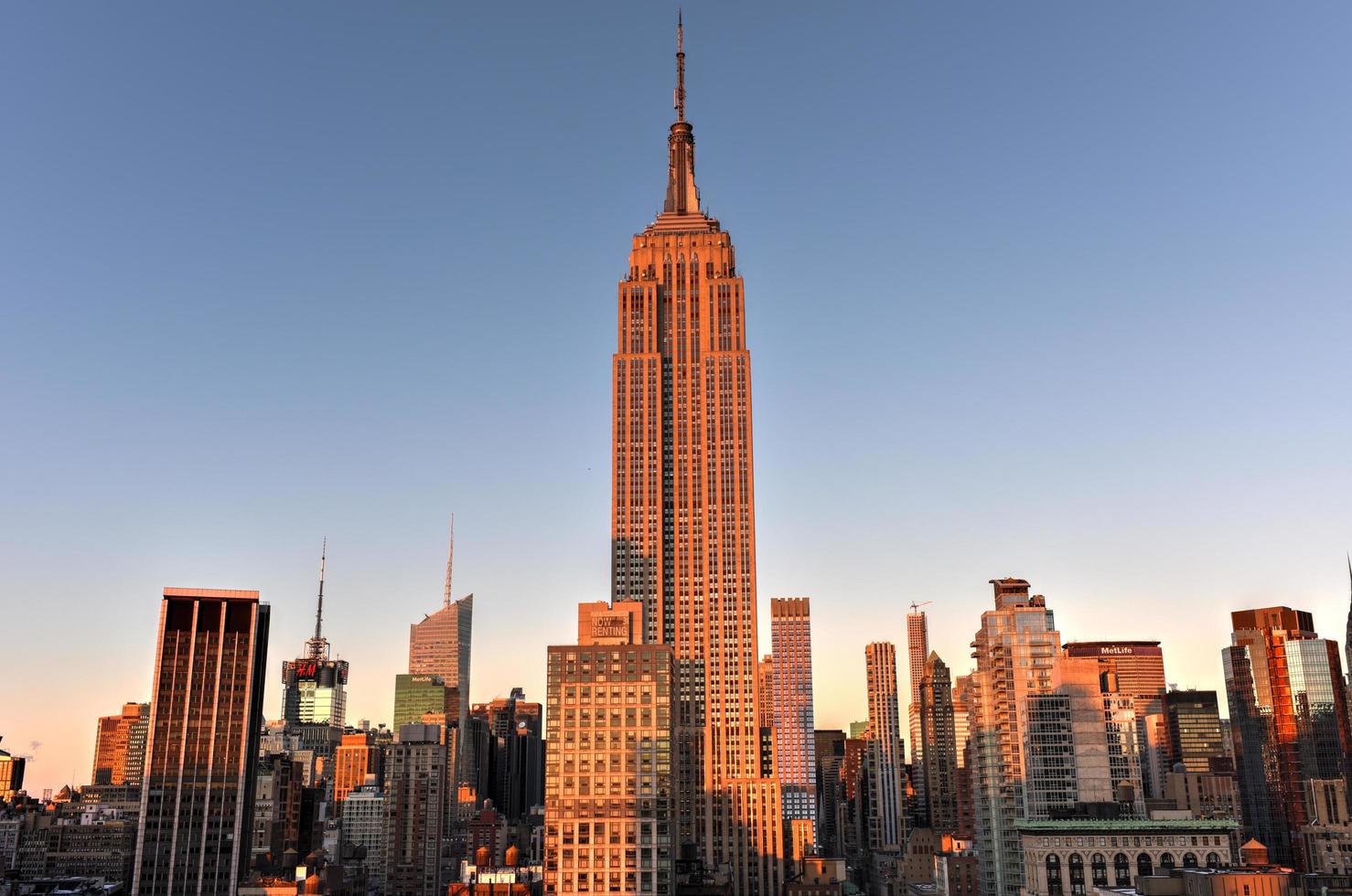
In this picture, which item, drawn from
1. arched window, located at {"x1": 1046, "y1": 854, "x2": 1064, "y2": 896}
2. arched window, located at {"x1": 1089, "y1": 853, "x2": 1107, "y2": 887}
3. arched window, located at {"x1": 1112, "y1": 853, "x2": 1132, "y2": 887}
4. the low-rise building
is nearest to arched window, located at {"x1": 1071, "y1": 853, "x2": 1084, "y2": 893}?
the low-rise building

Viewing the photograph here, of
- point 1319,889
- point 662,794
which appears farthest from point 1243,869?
point 662,794

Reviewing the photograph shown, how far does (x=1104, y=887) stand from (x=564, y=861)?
8286cm

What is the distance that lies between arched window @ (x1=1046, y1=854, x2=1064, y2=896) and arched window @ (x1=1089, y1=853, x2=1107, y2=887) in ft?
16.9

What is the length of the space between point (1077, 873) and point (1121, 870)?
6.87 meters

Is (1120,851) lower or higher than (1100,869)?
higher

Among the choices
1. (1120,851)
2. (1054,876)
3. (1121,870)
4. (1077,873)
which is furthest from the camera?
(1054,876)

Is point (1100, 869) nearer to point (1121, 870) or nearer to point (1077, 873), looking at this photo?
point (1121, 870)

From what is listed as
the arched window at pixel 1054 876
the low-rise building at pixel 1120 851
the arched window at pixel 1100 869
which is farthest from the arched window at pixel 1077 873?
the arched window at pixel 1054 876

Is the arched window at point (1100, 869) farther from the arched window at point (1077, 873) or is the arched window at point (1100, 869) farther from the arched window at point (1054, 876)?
the arched window at point (1054, 876)

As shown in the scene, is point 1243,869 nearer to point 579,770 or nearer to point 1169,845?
point 1169,845

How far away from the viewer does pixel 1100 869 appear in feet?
625

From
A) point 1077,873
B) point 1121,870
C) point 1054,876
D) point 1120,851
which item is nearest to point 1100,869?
point 1121,870

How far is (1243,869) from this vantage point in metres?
169

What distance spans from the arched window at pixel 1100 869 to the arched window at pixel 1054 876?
203 inches
